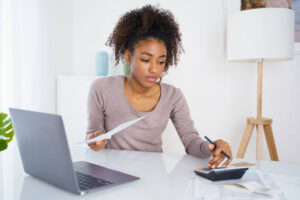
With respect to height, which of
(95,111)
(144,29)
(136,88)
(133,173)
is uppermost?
(144,29)

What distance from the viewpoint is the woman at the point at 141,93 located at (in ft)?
4.62

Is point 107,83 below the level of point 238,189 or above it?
above

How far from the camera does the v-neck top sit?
1.47 metres

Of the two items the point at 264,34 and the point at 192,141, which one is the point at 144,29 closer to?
the point at 192,141

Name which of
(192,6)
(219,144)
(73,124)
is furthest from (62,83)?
(219,144)

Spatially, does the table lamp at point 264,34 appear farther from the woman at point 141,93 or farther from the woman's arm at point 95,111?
the woman's arm at point 95,111

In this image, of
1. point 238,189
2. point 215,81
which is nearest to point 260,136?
point 215,81

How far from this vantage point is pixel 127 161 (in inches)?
40.2

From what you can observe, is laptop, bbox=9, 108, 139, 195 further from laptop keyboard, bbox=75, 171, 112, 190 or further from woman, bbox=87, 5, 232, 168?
woman, bbox=87, 5, 232, 168

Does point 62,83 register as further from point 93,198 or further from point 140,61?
point 93,198

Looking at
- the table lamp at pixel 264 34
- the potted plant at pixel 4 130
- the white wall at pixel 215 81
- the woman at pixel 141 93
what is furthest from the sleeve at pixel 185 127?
the white wall at pixel 215 81

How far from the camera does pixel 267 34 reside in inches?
78.9

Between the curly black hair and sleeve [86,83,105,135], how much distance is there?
256 mm

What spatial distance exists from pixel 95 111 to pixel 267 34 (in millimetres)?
1286
